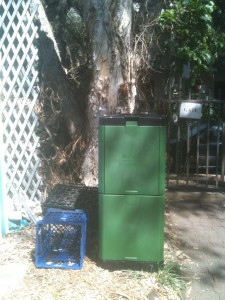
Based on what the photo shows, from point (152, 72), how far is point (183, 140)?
77.5 inches

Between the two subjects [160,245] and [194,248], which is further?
[194,248]

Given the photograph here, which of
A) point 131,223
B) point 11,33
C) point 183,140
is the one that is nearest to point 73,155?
point 11,33

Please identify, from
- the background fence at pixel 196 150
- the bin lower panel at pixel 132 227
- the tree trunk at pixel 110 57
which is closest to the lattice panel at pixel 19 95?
the tree trunk at pixel 110 57

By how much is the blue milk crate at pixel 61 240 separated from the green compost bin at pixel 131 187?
0.92 ft

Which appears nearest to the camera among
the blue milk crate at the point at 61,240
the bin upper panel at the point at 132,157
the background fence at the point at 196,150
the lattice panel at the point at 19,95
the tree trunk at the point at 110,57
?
the bin upper panel at the point at 132,157

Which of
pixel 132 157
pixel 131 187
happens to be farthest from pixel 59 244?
pixel 132 157

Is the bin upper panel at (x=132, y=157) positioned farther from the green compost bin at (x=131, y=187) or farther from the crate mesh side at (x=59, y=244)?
the crate mesh side at (x=59, y=244)

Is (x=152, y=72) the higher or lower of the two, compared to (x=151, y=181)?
higher

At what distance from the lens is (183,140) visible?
→ 8.20 metres

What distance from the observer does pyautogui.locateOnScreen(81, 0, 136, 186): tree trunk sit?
481cm

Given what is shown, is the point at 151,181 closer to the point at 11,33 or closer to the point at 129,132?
the point at 129,132

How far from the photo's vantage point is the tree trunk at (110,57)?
4.81 m

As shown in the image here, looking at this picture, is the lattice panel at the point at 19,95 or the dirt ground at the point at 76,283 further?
the lattice panel at the point at 19,95

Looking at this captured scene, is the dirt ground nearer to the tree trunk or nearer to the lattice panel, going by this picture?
the lattice panel
